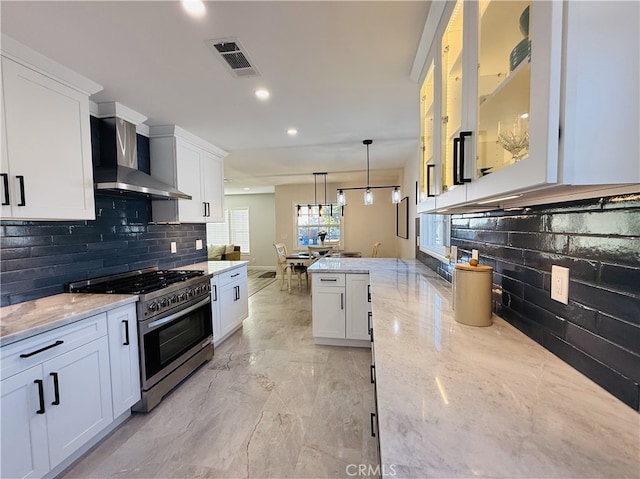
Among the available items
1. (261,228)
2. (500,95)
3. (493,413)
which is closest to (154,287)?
(493,413)

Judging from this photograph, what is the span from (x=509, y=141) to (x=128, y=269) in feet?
10.1

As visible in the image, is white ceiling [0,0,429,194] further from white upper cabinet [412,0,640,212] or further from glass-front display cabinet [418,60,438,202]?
white upper cabinet [412,0,640,212]

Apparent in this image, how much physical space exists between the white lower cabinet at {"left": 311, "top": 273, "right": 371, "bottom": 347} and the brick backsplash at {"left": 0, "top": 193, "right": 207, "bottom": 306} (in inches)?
69.9

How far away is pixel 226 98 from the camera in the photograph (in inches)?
93.0

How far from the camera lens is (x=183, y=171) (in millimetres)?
3184

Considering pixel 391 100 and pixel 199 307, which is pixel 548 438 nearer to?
pixel 391 100

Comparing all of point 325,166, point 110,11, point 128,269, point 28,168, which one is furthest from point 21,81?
point 325,166

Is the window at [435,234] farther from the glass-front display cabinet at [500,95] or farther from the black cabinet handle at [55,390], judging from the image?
the black cabinet handle at [55,390]

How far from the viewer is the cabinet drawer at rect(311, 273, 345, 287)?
306cm

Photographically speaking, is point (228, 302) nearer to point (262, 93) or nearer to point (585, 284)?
point (262, 93)

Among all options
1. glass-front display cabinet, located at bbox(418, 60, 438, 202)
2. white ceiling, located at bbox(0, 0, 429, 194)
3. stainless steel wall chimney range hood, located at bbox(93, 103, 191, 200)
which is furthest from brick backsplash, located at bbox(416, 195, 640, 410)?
stainless steel wall chimney range hood, located at bbox(93, 103, 191, 200)

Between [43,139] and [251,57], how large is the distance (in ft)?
4.65

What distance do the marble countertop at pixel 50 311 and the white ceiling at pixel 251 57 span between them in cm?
154

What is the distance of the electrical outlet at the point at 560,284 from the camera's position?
0.96 m
